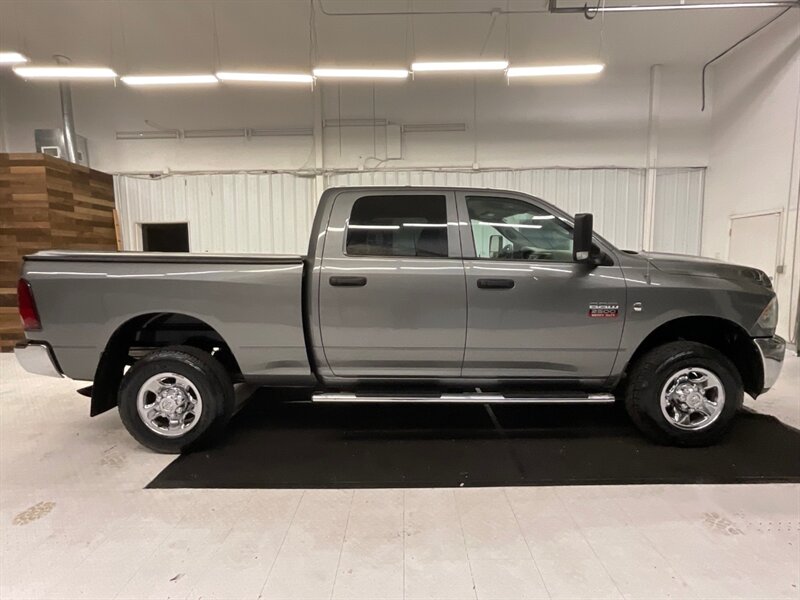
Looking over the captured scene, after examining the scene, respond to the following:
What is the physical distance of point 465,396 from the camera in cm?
308

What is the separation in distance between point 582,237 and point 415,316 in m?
1.26

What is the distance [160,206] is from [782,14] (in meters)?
10.8

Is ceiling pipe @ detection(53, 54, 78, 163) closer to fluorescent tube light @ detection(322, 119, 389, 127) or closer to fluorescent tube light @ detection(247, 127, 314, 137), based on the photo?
fluorescent tube light @ detection(247, 127, 314, 137)

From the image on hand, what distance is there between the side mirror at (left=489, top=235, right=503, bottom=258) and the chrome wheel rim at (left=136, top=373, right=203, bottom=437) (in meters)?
2.43

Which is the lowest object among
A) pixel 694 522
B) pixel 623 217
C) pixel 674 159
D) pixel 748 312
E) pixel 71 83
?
pixel 694 522

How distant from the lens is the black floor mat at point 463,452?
9.25ft

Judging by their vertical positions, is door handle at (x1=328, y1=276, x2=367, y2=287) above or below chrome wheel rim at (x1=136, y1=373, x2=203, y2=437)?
above

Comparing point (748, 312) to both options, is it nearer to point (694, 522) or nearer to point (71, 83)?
point (694, 522)

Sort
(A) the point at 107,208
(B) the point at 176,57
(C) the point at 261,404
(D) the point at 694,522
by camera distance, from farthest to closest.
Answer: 1. (A) the point at 107,208
2. (B) the point at 176,57
3. (C) the point at 261,404
4. (D) the point at 694,522

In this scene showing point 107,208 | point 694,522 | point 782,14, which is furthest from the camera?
point 107,208

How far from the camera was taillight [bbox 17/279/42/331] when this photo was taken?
2.95 m

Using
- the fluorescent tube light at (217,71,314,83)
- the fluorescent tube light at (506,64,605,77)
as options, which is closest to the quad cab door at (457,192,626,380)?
the fluorescent tube light at (506,64,605,77)

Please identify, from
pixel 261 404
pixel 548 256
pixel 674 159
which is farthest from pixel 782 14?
pixel 261 404

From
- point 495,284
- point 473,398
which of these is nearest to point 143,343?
point 473,398
